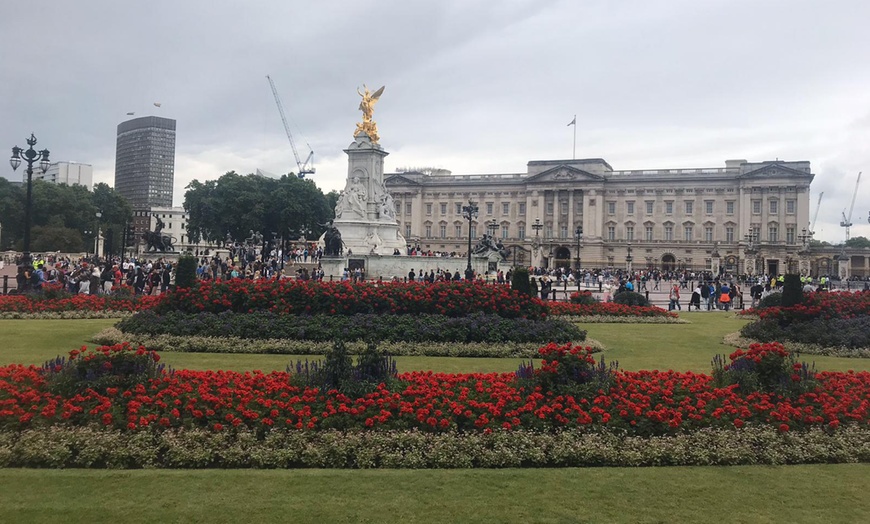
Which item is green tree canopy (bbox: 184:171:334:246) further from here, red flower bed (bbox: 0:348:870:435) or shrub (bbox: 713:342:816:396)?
shrub (bbox: 713:342:816:396)

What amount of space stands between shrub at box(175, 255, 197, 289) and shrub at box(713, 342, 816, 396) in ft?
43.0

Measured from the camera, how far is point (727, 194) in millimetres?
96500

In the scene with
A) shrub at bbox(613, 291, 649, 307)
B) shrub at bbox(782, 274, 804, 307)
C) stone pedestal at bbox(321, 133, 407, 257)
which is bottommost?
shrub at bbox(613, 291, 649, 307)

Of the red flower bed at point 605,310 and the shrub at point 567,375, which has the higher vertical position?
the red flower bed at point 605,310

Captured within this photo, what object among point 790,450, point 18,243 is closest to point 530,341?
point 790,450

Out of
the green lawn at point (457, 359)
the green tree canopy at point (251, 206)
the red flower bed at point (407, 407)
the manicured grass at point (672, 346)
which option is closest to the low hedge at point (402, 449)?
the red flower bed at point (407, 407)

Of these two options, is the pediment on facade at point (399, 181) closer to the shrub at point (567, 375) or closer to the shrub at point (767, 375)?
the shrub at point (767, 375)

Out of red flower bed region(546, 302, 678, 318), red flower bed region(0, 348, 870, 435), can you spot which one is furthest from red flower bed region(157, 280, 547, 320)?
red flower bed region(0, 348, 870, 435)

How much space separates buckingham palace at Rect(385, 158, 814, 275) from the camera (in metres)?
92.5

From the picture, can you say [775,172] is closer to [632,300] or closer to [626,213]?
[626,213]

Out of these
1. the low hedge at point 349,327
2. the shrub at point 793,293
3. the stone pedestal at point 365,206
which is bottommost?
the low hedge at point 349,327

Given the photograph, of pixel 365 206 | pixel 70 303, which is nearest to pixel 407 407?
pixel 70 303

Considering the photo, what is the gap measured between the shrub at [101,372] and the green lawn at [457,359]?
10.4 ft

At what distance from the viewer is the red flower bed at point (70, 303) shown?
19531mm
